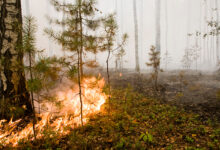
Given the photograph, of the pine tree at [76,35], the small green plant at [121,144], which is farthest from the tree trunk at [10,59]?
the small green plant at [121,144]

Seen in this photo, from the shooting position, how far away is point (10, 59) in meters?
3.61

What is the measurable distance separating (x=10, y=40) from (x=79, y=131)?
3404 mm

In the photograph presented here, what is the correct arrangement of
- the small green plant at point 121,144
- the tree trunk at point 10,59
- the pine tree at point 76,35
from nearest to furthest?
the small green plant at point 121,144, the tree trunk at point 10,59, the pine tree at point 76,35

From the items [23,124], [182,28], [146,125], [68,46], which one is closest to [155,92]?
[146,125]

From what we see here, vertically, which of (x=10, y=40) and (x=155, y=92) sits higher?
(x=10, y=40)

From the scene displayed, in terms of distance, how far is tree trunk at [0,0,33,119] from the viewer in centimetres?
349

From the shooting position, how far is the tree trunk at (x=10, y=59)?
3.49m

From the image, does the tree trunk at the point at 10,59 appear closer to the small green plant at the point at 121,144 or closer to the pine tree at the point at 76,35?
the pine tree at the point at 76,35

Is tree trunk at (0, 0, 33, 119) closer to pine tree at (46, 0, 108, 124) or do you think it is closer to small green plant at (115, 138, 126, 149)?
pine tree at (46, 0, 108, 124)

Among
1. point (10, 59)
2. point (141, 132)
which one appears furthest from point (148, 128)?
point (10, 59)

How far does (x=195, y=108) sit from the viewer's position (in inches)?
224

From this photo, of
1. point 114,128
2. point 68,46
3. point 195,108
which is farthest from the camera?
point 195,108

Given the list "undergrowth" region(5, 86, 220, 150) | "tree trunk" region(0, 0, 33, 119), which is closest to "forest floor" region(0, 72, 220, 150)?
"undergrowth" region(5, 86, 220, 150)

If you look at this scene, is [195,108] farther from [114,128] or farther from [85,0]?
[85,0]
